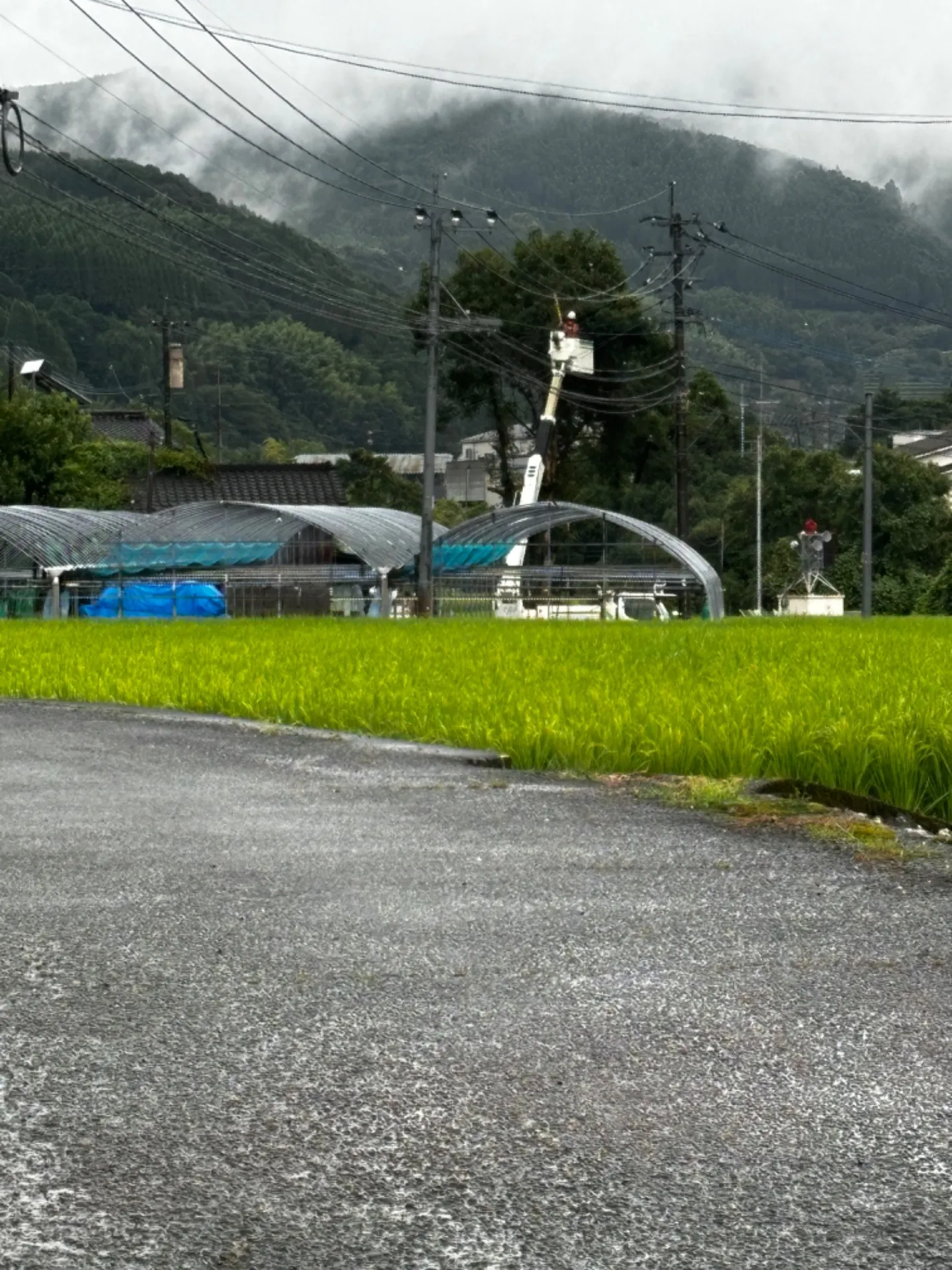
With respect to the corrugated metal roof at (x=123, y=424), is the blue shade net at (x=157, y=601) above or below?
below

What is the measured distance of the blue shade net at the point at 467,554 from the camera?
4569 cm

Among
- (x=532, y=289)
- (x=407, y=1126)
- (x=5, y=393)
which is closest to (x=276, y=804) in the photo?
(x=407, y=1126)

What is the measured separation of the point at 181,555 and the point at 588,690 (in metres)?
32.1

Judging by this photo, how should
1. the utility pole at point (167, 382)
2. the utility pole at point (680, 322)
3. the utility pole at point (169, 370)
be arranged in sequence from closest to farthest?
the utility pole at point (680, 322) → the utility pole at point (167, 382) → the utility pole at point (169, 370)

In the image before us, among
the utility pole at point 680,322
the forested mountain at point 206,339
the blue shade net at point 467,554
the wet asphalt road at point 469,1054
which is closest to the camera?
the wet asphalt road at point 469,1054

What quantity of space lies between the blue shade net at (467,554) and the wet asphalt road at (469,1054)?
38623 millimetres

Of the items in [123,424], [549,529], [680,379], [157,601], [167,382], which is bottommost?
[157,601]

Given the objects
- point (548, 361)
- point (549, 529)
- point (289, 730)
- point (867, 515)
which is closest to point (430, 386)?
point (549, 529)

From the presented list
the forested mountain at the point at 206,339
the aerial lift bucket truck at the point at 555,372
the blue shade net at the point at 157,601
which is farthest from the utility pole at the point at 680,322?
the forested mountain at the point at 206,339

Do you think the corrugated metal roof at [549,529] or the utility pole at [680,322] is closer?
the corrugated metal roof at [549,529]

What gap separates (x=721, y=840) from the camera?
23.5 feet

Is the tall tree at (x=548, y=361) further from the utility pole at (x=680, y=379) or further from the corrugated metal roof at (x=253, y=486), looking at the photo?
the utility pole at (x=680, y=379)

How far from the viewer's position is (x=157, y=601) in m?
43.1

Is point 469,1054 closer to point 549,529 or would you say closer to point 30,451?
point 549,529
